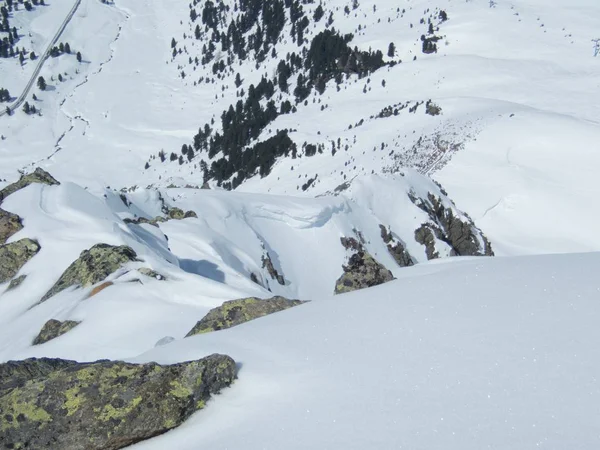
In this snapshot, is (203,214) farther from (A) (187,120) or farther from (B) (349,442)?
(A) (187,120)

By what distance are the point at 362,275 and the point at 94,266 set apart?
5.84 meters

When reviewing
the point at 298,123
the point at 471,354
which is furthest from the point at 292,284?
the point at 298,123

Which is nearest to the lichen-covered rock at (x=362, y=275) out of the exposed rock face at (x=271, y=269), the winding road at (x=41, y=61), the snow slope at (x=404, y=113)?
the exposed rock face at (x=271, y=269)

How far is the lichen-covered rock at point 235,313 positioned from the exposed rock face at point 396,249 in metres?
19.0

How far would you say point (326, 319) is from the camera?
6.81 m

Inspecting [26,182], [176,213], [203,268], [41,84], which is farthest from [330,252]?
[41,84]

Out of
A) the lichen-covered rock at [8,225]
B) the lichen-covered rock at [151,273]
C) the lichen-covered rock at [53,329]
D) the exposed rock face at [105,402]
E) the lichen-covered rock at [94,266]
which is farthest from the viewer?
the lichen-covered rock at [8,225]

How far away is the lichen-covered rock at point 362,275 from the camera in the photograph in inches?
466

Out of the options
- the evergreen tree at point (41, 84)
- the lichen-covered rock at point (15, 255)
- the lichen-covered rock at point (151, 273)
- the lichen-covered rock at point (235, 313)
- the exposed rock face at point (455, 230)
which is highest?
the lichen-covered rock at point (235, 313)

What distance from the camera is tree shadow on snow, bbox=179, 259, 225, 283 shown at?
1588 centimetres

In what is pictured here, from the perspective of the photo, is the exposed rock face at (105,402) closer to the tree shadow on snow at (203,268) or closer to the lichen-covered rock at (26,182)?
the tree shadow on snow at (203,268)

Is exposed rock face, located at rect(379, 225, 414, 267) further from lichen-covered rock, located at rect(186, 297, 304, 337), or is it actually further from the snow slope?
lichen-covered rock, located at rect(186, 297, 304, 337)

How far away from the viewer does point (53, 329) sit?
11.4 metres

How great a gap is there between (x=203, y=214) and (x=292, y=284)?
428 centimetres
